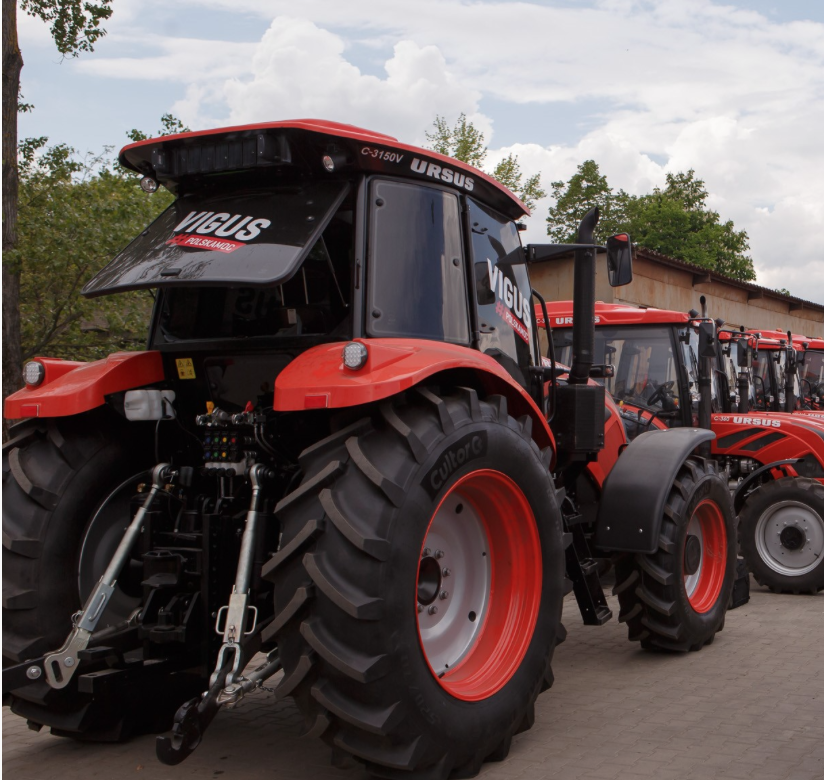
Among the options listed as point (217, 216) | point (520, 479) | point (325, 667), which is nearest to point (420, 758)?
point (325, 667)

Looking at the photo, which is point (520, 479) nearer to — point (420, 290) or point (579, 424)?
point (420, 290)

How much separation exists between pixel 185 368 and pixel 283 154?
1150 millimetres

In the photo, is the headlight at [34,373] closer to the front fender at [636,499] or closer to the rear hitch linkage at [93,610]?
the rear hitch linkage at [93,610]

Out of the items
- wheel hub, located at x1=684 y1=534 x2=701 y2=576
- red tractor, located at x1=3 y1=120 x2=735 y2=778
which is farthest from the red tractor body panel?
red tractor, located at x1=3 y1=120 x2=735 y2=778

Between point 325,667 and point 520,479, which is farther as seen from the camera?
point 520,479

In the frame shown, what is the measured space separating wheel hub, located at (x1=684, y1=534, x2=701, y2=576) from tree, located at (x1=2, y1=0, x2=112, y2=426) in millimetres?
9911

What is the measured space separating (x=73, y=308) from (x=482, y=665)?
12.8 metres

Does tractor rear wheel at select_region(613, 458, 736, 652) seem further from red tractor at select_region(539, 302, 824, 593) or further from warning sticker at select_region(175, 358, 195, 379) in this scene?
warning sticker at select_region(175, 358, 195, 379)

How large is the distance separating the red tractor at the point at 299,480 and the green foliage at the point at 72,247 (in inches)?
370

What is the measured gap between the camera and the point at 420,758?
3.87 meters

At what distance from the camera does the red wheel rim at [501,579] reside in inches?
177

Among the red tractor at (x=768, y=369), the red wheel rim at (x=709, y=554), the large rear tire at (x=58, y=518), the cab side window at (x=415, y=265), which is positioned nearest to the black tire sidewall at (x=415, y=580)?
the cab side window at (x=415, y=265)

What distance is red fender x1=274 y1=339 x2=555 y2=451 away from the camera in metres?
3.78

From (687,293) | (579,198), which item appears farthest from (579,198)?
(687,293)
